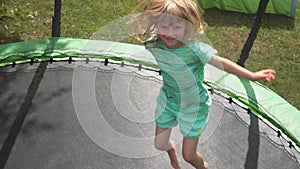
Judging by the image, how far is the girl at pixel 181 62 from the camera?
1562mm

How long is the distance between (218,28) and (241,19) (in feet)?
0.95

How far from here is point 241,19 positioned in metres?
3.93

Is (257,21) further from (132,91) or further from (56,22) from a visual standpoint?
(56,22)

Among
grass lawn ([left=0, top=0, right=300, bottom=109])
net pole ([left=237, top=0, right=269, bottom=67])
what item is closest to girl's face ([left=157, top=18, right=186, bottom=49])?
net pole ([left=237, top=0, right=269, bottom=67])

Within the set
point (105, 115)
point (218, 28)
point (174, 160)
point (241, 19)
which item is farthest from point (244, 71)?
point (241, 19)

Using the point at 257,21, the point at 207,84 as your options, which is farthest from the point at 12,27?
the point at 257,21

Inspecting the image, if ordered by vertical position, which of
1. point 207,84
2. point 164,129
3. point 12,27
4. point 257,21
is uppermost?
point 257,21

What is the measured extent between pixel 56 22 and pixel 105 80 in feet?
1.80

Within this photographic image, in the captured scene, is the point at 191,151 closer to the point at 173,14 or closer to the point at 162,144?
the point at 162,144

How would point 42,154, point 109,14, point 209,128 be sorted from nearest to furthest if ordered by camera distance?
1. point 42,154
2. point 209,128
3. point 109,14

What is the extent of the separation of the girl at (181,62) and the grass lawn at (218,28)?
159cm

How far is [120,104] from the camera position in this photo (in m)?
2.51

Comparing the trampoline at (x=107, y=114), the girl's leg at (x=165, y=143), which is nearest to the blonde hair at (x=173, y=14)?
the girl's leg at (x=165, y=143)

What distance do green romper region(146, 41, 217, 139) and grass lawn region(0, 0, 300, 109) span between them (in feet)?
5.22
